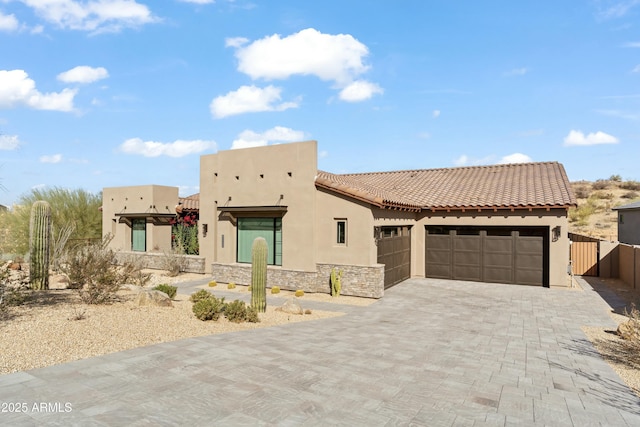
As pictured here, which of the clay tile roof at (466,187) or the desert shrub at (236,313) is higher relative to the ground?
Answer: the clay tile roof at (466,187)

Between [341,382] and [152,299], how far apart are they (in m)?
7.45

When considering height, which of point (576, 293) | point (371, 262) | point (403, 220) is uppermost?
point (403, 220)

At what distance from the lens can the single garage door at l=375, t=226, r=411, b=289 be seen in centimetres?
1658

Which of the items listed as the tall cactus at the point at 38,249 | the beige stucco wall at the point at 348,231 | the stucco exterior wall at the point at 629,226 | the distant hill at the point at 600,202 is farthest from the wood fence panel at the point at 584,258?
the tall cactus at the point at 38,249

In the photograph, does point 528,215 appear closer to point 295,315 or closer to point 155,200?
point 295,315

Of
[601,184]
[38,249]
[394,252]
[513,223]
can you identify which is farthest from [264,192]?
[601,184]

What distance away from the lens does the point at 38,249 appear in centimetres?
1284

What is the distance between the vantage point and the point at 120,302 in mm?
11578

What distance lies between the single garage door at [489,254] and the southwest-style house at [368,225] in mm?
46

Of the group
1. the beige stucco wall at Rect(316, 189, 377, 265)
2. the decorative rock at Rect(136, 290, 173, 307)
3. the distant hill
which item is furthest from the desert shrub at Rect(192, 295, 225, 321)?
the distant hill

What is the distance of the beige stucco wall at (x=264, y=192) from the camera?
1683 cm

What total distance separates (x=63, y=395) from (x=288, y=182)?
12532mm

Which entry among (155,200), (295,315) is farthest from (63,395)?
(155,200)

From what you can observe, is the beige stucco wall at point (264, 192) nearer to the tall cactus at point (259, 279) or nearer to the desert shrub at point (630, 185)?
the tall cactus at point (259, 279)
